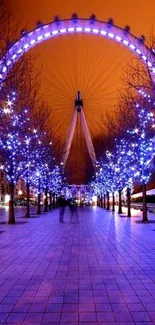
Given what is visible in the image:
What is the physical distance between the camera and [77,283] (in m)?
11.0

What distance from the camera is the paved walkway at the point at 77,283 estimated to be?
8188 millimetres

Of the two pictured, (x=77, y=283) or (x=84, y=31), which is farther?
(x=84, y=31)

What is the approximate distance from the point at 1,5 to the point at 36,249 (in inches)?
337

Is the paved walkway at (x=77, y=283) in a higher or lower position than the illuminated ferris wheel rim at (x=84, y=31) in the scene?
lower

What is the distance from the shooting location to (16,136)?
28.7 m

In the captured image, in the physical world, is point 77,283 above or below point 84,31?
below

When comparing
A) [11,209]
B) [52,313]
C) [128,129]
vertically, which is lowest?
[52,313]

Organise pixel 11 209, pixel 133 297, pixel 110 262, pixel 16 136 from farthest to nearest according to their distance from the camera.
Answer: pixel 11 209 → pixel 16 136 → pixel 110 262 → pixel 133 297

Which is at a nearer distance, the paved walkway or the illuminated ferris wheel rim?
the paved walkway

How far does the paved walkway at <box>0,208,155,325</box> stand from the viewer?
8188mm

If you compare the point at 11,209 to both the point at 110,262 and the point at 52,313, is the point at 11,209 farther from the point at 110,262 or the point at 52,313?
the point at 52,313

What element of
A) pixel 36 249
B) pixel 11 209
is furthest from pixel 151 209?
pixel 36 249

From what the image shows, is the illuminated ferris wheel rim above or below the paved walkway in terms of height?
above

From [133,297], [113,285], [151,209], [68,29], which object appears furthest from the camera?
[151,209]
